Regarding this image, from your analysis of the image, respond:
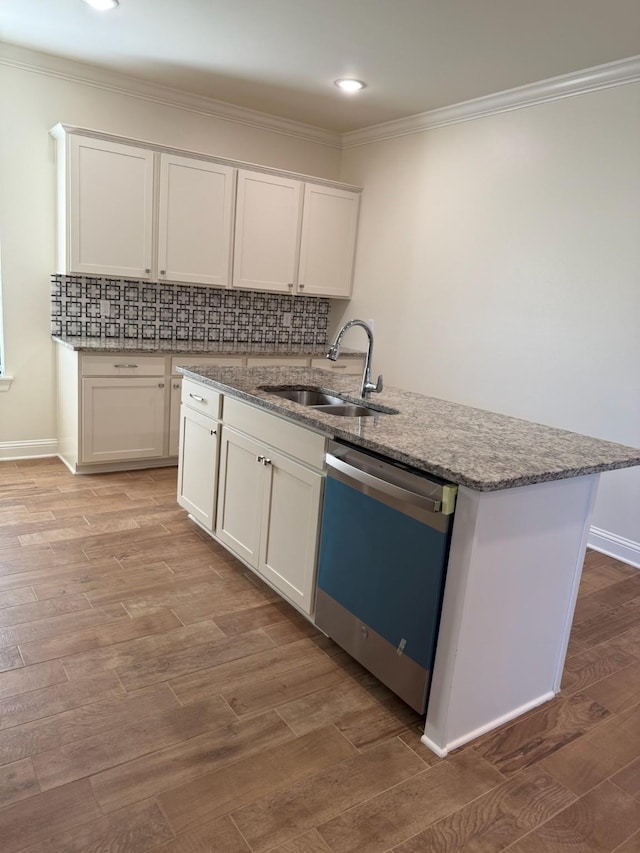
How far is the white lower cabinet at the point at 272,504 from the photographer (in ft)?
Answer: 7.68

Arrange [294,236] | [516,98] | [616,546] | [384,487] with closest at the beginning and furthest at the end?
[384,487] → [616,546] → [516,98] → [294,236]

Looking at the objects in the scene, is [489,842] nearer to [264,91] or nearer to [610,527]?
[610,527]

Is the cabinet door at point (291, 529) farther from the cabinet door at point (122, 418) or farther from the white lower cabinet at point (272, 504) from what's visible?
the cabinet door at point (122, 418)

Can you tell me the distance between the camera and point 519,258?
386cm

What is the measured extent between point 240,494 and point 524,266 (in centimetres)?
231

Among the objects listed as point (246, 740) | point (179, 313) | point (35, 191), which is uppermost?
point (35, 191)

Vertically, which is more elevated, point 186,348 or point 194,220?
point 194,220

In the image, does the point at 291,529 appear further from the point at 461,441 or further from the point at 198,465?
the point at 198,465

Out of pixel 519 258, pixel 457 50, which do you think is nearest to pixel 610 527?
pixel 519 258

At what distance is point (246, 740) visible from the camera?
1.85m

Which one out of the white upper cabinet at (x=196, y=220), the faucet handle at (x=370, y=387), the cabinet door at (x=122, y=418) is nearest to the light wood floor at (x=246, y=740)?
the faucet handle at (x=370, y=387)

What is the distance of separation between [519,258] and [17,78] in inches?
130

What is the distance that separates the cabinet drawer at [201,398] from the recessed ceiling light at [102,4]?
1.85m

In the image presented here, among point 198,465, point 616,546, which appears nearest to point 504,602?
point 198,465
